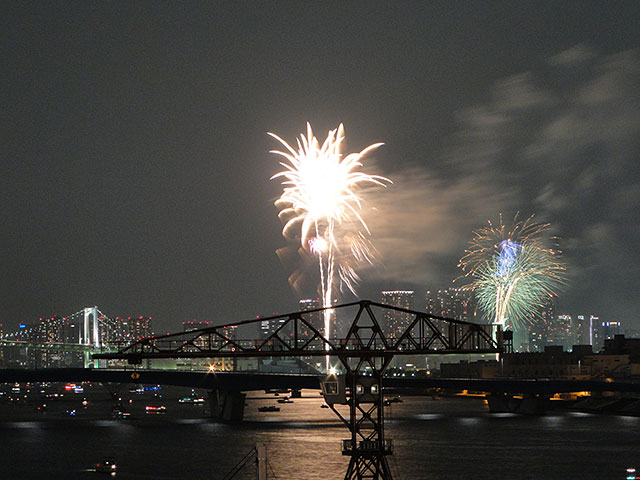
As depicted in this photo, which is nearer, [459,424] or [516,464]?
[516,464]

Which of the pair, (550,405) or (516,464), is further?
(550,405)

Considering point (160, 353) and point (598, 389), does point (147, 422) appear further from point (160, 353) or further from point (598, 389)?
point (160, 353)

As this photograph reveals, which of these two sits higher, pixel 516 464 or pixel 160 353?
pixel 160 353

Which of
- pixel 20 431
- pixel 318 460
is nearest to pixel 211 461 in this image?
pixel 318 460

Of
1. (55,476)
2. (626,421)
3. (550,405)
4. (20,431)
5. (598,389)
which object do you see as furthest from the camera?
(550,405)

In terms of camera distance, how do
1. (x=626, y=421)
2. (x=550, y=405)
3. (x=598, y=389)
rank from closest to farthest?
(x=626, y=421)
(x=598, y=389)
(x=550, y=405)

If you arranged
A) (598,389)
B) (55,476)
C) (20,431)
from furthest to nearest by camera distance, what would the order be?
(598,389)
(20,431)
(55,476)

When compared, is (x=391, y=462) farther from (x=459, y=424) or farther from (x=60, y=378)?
(x=60, y=378)

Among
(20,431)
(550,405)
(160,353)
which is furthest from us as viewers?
(550,405)

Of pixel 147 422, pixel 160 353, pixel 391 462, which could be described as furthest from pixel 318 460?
pixel 147 422
